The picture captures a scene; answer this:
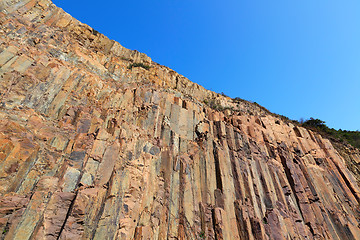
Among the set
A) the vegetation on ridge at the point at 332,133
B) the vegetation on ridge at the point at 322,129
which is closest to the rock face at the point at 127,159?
the vegetation on ridge at the point at 322,129

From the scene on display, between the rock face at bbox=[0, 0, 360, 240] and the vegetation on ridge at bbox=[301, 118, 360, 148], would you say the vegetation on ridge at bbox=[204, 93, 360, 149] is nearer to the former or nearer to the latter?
→ the vegetation on ridge at bbox=[301, 118, 360, 148]

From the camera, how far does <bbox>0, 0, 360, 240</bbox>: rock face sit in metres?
10.0

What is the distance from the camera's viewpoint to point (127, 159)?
1350 centimetres

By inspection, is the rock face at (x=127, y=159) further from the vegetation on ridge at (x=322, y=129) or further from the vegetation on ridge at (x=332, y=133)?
the vegetation on ridge at (x=332, y=133)

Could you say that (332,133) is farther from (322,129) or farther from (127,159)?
(127,159)

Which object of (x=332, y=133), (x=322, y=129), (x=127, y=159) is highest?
(x=322, y=129)

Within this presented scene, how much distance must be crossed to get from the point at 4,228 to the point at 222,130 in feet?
61.0

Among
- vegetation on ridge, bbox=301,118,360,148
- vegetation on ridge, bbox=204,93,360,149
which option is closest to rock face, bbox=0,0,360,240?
vegetation on ridge, bbox=204,93,360,149

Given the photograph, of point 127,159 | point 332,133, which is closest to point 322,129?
point 332,133

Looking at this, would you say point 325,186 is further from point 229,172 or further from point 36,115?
point 36,115

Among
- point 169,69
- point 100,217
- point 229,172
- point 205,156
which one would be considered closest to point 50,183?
point 100,217

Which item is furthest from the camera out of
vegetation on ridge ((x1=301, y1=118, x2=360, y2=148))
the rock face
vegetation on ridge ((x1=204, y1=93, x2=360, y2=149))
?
vegetation on ridge ((x1=301, y1=118, x2=360, y2=148))

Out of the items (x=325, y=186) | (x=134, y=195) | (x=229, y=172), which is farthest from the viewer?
(x=325, y=186)

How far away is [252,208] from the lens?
16.8 metres
